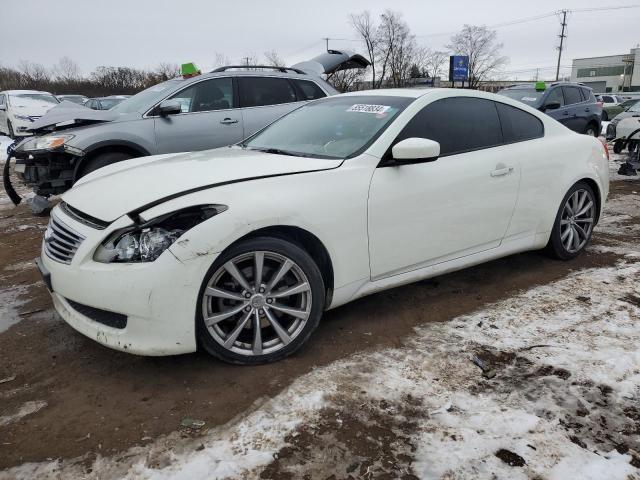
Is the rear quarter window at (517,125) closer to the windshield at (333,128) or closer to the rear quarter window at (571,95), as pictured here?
the windshield at (333,128)

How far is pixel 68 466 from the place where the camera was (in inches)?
81.0

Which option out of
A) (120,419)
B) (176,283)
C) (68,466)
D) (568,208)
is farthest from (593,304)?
(68,466)

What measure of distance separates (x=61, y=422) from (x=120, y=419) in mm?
265

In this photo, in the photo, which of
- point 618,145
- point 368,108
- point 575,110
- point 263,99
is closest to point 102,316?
point 368,108

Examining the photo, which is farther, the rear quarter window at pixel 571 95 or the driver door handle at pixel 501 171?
the rear quarter window at pixel 571 95

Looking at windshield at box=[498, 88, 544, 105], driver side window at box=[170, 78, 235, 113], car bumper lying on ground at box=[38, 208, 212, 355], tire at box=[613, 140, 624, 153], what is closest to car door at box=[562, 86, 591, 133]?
windshield at box=[498, 88, 544, 105]

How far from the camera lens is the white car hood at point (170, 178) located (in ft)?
8.75

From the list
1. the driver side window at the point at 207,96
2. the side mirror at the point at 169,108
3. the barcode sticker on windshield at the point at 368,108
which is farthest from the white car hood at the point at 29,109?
the barcode sticker on windshield at the point at 368,108

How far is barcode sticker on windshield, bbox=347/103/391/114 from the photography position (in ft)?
11.5

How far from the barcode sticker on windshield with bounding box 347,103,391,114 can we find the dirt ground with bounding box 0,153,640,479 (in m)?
1.36

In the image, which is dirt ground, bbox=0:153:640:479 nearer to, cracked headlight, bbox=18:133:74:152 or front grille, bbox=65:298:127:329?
front grille, bbox=65:298:127:329

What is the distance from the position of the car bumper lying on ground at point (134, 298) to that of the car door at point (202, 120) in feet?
11.9

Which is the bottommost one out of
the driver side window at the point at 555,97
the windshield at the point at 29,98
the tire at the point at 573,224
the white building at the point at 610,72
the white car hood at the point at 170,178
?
the tire at the point at 573,224

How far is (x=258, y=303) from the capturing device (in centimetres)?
273
